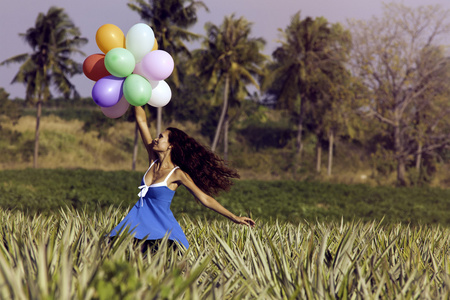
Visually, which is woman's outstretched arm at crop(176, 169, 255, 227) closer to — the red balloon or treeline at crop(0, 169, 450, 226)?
the red balloon

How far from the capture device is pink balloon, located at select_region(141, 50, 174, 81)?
415 cm

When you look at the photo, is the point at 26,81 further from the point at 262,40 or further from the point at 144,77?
the point at 144,77

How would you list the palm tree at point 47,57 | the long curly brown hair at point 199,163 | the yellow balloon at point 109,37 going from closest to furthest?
the long curly brown hair at point 199,163 < the yellow balloon at point 109,37 < the palm tree at point 47,57

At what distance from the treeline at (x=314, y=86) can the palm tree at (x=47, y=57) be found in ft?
0.28

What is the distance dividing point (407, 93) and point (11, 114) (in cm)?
2857

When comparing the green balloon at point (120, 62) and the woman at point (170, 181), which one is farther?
the green balloon at point (120, 62)

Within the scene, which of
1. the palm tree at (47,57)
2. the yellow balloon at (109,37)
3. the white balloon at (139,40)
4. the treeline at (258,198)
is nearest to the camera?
the white balloon at (139,40)

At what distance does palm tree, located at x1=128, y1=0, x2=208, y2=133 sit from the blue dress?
2404 cm

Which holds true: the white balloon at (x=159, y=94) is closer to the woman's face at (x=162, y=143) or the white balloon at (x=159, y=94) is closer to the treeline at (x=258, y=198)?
the woman's face at (x=162, y=143)

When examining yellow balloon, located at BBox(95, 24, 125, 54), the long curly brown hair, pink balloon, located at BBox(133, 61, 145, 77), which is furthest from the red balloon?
the long curly brown hair

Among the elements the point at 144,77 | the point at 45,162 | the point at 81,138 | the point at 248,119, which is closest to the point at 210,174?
the point at 144,77

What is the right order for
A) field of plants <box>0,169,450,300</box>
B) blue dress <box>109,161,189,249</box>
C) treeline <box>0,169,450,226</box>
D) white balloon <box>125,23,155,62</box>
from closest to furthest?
field of plants <box>0,169,450,300</box> < blue dress <box>109,161,189,249</box> < white balloon <box>125,23,155,62</box> < treeline <box>0,169,450,226</box>

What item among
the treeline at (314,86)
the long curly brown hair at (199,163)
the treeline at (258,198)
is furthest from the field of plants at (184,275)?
the treeline at (314,86)

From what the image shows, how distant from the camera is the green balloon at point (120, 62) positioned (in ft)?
13.1
